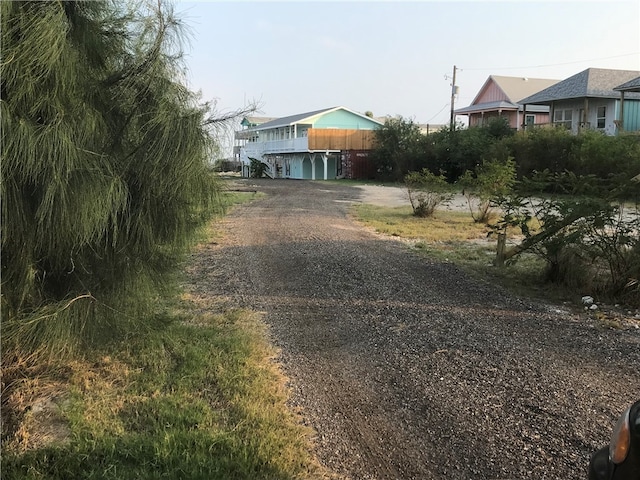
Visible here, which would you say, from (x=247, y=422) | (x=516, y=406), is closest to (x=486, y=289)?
(x=516, y=406)

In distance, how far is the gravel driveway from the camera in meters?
3.12

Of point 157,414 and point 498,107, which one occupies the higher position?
point 498,107

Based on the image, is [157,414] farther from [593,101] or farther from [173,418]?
[593,101]

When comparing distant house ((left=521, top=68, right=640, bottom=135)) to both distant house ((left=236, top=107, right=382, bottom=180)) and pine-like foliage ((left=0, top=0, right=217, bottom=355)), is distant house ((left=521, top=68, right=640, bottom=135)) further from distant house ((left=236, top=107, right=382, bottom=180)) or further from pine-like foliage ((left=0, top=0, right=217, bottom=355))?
pine-like foliage ((left=0, top=0, right=217, bottom=355))

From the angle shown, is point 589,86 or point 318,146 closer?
point 589,86

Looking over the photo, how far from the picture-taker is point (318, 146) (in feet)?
147

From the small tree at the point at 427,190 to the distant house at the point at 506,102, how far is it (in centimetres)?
2379

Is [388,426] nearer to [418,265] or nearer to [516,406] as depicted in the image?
[516,406]

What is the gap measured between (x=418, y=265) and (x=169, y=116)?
5700mm

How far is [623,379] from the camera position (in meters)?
4.17

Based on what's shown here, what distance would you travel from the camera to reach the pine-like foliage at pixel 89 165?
10.5 feet

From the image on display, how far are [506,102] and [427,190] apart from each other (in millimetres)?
27825

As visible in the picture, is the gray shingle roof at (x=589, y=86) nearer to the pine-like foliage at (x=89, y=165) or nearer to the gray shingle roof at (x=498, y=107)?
the gray shingle roof at (x=498, y=107)

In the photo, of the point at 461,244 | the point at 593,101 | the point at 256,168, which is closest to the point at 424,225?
the point at 461,244
